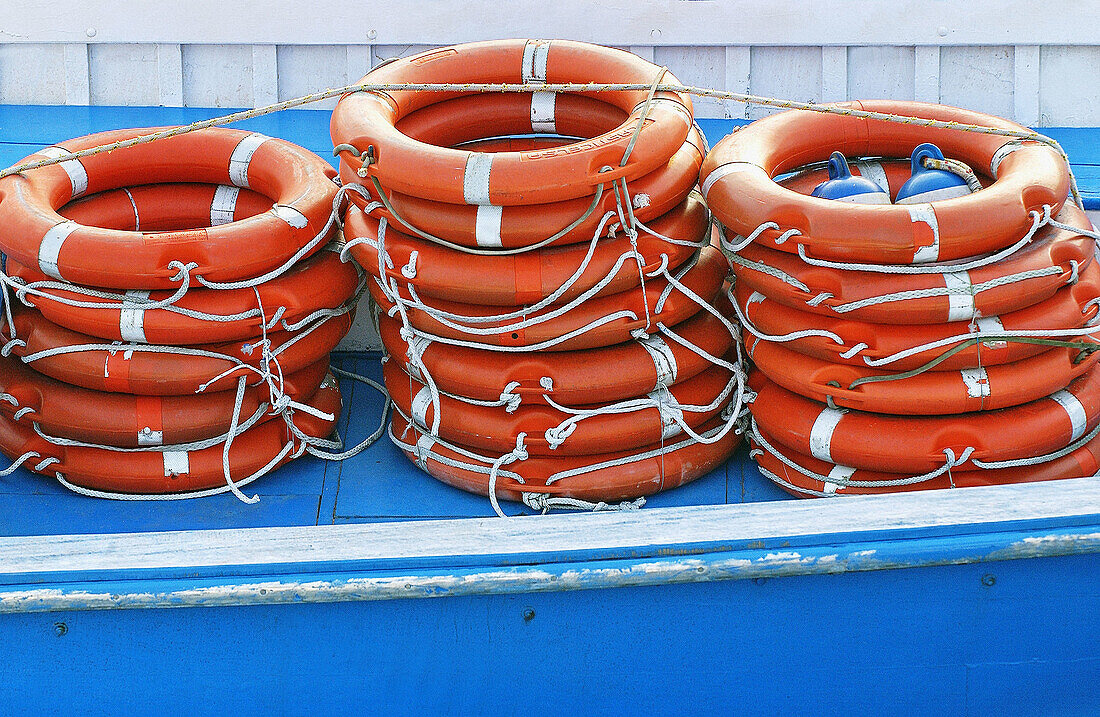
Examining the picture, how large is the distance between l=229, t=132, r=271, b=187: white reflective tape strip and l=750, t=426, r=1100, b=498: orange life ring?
147 cm

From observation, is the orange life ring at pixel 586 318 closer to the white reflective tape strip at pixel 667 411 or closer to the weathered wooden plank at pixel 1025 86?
the white reflective tape strip at pixel 667 411

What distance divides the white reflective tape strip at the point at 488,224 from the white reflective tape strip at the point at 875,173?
0.94 metres

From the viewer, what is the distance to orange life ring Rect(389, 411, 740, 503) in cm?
249

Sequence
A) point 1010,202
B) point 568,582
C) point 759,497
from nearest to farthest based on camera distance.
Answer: point 568,582, point 1010,202, point 759,497

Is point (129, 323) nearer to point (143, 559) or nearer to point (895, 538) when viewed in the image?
point (143, 559)

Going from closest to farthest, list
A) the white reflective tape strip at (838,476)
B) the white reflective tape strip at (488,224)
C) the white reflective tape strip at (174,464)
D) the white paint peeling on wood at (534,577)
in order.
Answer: the white paint peeling on wood at (534,577)
the white reflective tape strip at (488,224)
the white reflective tape strip at (838,476)
the white reflective tape strip at (174,464)

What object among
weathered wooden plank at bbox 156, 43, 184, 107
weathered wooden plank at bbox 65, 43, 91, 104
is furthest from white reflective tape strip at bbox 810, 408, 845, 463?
weathered wooden plank at bbox 65, 43, 91, 104

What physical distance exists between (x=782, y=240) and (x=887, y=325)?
0.91 feet

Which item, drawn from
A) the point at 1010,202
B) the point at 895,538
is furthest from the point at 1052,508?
the point at 1010,202

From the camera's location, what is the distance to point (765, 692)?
186 cm

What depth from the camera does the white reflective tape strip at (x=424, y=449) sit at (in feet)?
8.46

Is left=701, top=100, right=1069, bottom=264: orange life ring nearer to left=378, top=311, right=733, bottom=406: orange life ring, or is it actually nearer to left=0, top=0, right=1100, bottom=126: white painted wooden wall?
left=378, top=311, right=733, bottom=406: orange life ring

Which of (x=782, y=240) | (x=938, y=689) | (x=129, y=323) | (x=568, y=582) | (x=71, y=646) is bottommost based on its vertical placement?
(x=938, y=689)

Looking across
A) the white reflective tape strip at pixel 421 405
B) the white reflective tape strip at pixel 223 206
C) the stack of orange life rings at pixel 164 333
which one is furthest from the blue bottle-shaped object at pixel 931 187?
the white reflective tape strip at pixel 223 206
